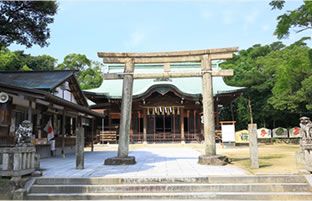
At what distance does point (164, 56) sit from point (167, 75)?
2.73 feet

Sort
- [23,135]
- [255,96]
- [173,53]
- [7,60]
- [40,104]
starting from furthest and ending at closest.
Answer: [7,60] < [255,96] < [40,104] < [173,53] < [23,135]

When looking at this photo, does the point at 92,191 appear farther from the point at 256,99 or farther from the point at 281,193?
the point at 256,99

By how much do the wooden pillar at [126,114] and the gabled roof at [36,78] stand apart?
4.33m

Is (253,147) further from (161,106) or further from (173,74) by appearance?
(161,106)

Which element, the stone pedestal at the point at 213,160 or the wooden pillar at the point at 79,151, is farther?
the stone pedestal at the point at 213,160

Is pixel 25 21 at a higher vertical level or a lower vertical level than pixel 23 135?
higher

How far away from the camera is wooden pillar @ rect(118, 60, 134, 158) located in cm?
900

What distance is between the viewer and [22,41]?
11.9m

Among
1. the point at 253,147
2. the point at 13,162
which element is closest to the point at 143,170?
the point at 13,162

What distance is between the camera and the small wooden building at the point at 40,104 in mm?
8584


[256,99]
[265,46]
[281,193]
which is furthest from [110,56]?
[265,46]

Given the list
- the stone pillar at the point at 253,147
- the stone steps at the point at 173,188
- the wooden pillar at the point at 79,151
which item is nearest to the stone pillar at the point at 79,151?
the wooden pillar at the point at 79,151

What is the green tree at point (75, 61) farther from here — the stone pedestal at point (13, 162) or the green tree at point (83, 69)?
the stone pedestal at point (13, 162)

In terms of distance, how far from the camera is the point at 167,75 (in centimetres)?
963
